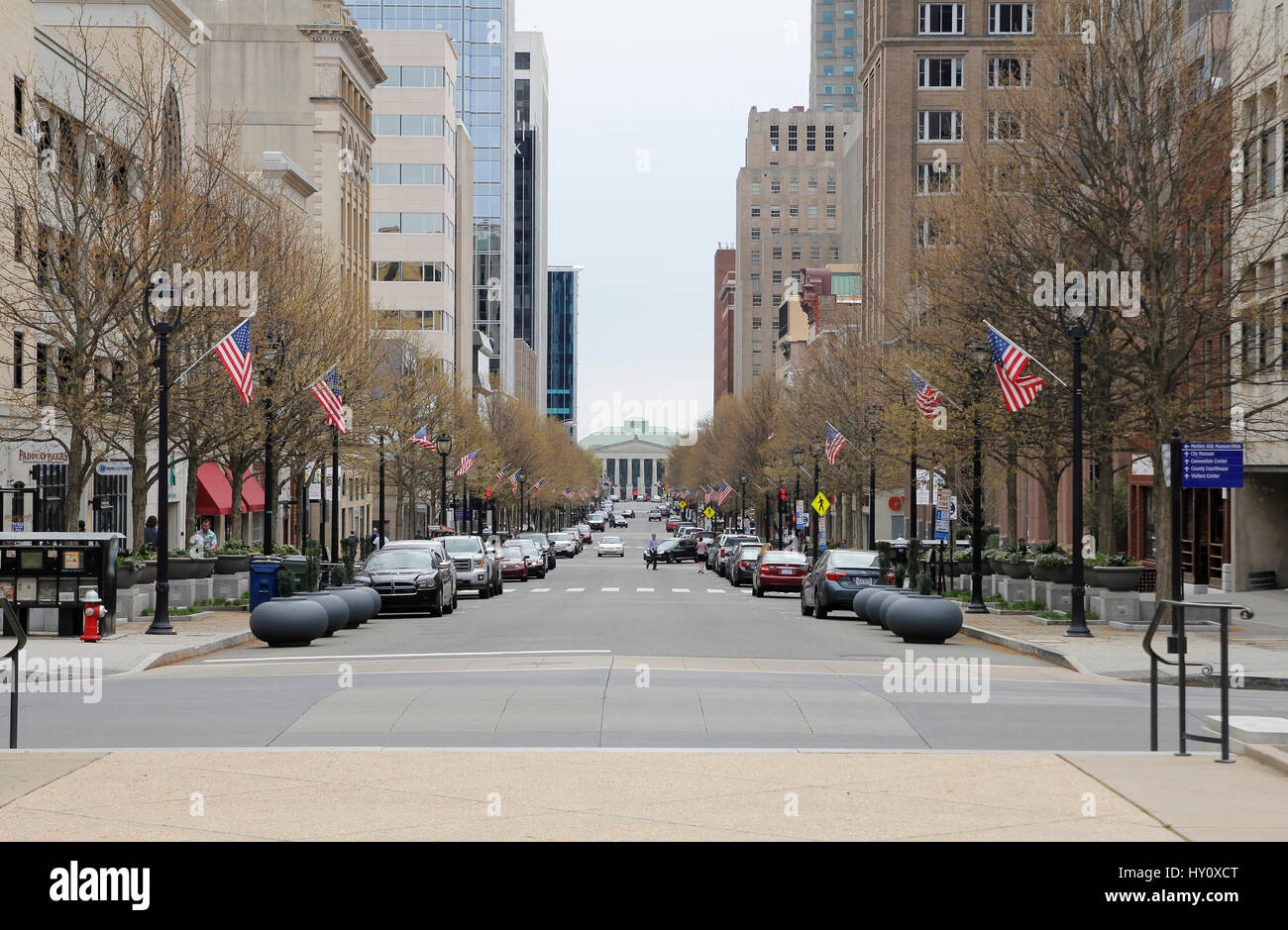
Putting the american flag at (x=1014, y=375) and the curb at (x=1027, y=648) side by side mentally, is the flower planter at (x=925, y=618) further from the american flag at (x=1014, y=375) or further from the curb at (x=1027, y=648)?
the american flag at (x=1014, y=375)

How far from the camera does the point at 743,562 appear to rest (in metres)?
55.7

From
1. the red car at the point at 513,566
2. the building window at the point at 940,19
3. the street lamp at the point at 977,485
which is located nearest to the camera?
the street lamp at the point at 977,485

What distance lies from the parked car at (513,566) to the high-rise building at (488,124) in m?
113

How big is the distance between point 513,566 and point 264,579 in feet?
94.9

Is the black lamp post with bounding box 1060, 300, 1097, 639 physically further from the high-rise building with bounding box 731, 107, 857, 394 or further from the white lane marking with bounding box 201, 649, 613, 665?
the high-rise building with bounding box 731, 107, 857, 394

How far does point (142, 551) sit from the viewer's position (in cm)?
3111

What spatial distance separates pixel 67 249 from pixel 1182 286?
2190 centimetres

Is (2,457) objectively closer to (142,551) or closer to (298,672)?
(142,551)

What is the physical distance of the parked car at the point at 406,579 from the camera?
32.1 metres

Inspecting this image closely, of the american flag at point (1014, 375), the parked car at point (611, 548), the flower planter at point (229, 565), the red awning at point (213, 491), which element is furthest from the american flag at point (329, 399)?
the parked car at point (611, 548)

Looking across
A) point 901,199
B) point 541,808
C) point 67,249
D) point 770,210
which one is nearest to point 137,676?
point 541,808

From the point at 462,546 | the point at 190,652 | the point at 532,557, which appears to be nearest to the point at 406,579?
the point at 190,652

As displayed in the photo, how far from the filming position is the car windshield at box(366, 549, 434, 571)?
32656 mm

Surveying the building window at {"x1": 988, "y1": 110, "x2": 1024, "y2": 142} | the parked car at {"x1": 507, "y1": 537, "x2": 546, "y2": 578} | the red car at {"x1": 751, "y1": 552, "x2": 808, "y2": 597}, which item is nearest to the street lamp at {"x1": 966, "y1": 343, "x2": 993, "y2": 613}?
the building window at {"x1": 988, "y1": 110, "x2": 1024, "y2": 142}
